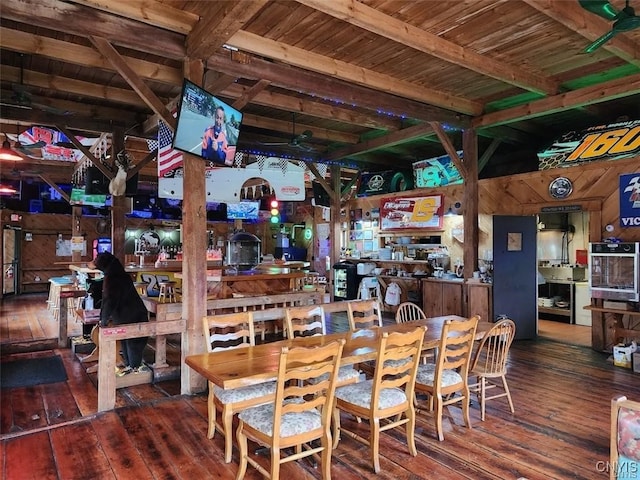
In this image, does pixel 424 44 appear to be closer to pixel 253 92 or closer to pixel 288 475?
pixel 253 92

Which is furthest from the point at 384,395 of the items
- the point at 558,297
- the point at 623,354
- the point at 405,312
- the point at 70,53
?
the point at 558,297

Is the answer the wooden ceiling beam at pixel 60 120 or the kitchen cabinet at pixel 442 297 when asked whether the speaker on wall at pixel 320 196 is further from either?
the wooden ceiling beam at pixel 60 120

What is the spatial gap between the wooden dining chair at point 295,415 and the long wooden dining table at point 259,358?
0.84ft

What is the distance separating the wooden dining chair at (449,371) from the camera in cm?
342

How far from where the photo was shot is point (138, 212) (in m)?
15.2

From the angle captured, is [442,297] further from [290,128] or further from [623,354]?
[290,128]

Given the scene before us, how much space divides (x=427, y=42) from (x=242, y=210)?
26.0ft

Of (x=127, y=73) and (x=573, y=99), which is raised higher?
(x=573, y=99)

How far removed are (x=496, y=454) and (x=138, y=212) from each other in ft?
48.1

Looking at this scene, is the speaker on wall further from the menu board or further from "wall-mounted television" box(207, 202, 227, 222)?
"wall-mounted television" box(207, 202, 227, 222)

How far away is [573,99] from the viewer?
573 cm

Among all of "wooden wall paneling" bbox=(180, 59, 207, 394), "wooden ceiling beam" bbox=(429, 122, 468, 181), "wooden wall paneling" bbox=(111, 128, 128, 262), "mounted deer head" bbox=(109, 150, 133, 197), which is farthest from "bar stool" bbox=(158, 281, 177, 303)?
"wooden ceiling beam" bbox=(429, 122, 468, 181)

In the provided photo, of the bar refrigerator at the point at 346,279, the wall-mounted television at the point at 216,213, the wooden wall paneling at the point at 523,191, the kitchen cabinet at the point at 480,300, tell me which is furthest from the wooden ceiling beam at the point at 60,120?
the wall-mounted television at the point at 216,213

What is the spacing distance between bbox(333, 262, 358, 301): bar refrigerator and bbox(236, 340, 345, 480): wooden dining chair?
7.40 meters
